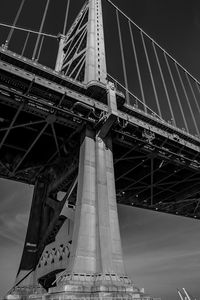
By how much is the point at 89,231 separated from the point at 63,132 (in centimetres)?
1181

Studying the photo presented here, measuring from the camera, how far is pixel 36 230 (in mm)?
24734

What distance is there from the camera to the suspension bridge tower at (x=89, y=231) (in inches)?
546

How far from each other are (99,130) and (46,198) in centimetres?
973

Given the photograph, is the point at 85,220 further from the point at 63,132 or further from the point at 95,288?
the point at 63,132

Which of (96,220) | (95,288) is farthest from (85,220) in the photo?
(95,288)

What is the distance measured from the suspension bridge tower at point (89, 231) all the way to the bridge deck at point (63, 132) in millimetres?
1277

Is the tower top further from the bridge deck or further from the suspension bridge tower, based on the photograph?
the bridge deck

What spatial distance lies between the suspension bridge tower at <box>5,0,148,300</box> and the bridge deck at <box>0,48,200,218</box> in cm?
128

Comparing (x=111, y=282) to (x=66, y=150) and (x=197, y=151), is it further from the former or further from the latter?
(x=197, y=151)

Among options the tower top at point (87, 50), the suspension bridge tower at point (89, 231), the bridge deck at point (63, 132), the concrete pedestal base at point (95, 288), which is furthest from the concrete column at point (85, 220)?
the tower top at point (87, 50)

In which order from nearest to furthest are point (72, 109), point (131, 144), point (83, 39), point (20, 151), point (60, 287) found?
point (60, 287) → point (72, 109) → point (131, 144) → point (20, 151) → point (83, 39)

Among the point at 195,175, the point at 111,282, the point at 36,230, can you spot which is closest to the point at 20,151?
the point at 36,230

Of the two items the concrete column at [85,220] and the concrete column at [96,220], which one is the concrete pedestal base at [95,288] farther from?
the concrete column at [85,220]

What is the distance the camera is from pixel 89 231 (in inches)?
625
